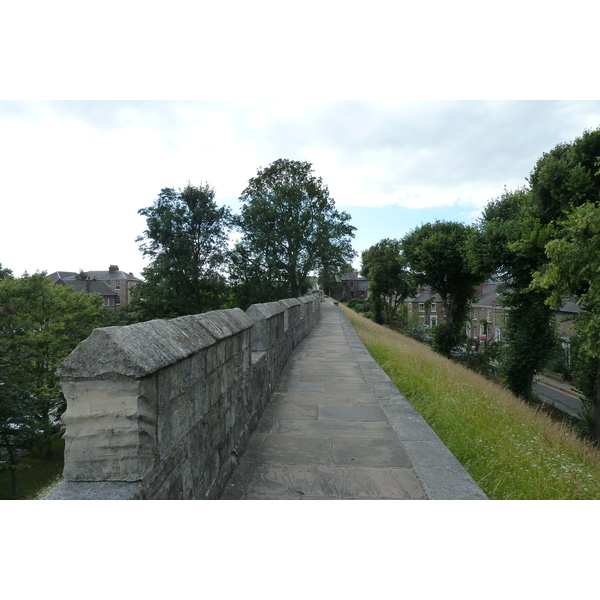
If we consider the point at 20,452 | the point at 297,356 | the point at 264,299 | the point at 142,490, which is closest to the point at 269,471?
the point at 142,490

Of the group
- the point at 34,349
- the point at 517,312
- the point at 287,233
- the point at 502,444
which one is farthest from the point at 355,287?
the point at 502,444

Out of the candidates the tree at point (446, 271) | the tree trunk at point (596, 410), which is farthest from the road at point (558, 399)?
the tree trunk at point (596, 410)

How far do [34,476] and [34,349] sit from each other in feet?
19.3

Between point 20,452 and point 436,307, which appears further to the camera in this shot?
point 436,307

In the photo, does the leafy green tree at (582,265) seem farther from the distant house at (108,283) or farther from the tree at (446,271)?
the distant house at (108,283)

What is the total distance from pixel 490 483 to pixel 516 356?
48.4 ft

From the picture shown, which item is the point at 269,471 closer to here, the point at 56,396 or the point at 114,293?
the point at 56,396

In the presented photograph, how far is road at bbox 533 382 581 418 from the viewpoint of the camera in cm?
2335

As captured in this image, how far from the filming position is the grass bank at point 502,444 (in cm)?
338

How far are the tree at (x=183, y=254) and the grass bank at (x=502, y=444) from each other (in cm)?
2456

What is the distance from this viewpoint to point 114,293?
191 ft

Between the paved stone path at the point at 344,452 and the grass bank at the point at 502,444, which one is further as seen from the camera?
the grass bank at the point at 502,444

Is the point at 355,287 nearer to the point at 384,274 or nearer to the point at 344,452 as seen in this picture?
the point at 384,274

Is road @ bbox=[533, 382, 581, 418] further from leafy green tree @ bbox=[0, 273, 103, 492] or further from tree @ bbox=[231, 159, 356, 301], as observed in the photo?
leafy green tree @ bbox=[0, 273, 103, 492]
